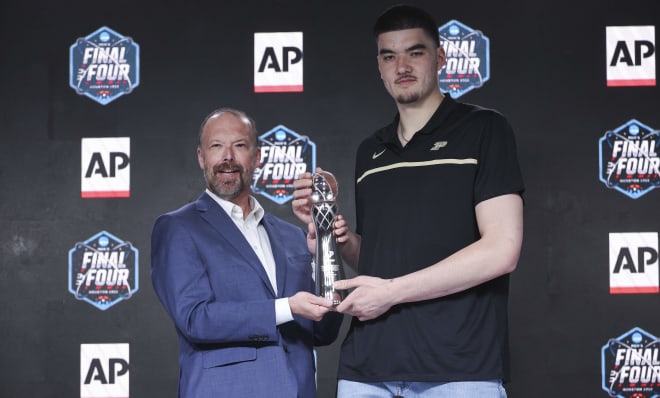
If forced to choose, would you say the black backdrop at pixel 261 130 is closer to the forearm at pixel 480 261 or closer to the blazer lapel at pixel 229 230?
the blazer lapel at pixel 229 230

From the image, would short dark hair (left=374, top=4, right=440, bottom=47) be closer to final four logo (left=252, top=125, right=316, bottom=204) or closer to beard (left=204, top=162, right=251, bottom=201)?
beard (left=204, top=162, right=251, bottom=201)

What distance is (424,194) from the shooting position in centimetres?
164

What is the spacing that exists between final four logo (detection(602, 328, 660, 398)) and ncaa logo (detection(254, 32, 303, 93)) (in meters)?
1.97

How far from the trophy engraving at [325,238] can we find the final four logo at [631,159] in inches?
84.4

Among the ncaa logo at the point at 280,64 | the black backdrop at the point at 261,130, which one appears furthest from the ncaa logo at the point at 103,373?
the ncaa logo at the point at 280,64

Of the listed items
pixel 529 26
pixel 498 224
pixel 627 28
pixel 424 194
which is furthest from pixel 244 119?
pixel 627 28

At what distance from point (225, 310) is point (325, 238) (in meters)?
0.32

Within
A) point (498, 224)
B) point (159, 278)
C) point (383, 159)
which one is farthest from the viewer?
point (159, 278)

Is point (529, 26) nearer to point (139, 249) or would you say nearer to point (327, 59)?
point (327, 59)

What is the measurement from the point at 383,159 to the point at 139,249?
2.19 m

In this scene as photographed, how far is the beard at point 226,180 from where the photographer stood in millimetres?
2111

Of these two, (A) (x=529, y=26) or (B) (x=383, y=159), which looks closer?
(B) (x=383, y=159)

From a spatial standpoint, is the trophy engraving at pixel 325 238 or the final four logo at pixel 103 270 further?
the final four logo at pixel 103 270

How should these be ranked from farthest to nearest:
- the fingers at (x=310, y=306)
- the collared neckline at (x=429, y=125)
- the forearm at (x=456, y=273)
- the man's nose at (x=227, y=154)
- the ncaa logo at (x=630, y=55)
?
the ncaa logo at (x=630, y=55)
the man's nose at (x=227, y=154)
the fingers at (x=310, y=306)
the collared neckline at (x=429, y=125)
the forearm at (x=456, y=273)
